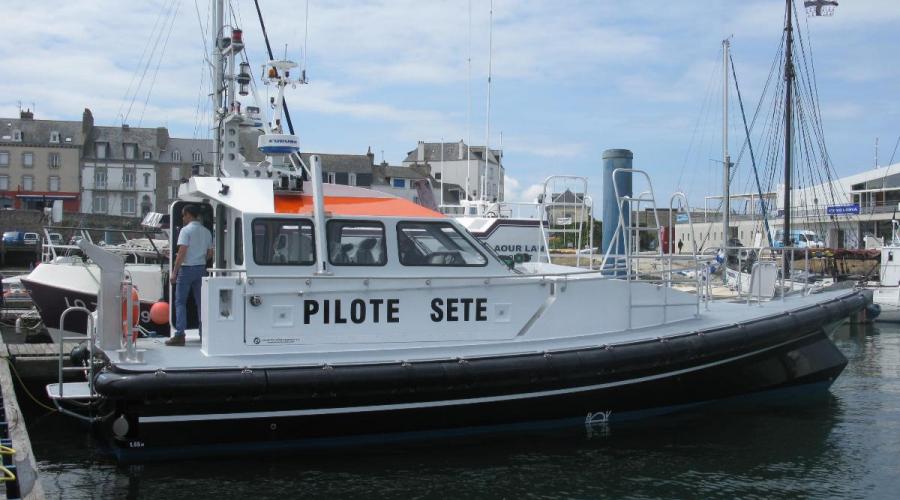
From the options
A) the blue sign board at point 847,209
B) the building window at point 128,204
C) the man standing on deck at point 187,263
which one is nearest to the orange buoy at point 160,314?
the man standing on deck at point 187,263

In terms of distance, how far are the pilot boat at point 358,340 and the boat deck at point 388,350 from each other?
0.06 feet

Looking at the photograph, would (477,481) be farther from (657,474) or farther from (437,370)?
(657,474)

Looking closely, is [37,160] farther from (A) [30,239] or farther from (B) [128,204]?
(A) [30,239]

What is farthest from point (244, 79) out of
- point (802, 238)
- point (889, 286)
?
point (802, 238)

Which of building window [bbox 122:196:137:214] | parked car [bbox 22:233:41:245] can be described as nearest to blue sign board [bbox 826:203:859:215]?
parked car [bbox 22:233:41:245]

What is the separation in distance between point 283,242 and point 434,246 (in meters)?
1.26

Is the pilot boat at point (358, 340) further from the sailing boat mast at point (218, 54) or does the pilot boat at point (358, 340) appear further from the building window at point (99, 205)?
the building window at point (99, 205)

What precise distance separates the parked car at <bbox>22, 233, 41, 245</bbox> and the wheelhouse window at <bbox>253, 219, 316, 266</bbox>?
96.3 feet

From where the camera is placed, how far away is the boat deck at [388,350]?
6.12 m

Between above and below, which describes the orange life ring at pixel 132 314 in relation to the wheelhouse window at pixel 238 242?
below

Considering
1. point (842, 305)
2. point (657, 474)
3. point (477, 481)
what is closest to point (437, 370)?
point (477, 481)

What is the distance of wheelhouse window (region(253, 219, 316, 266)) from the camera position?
6461 millimetres

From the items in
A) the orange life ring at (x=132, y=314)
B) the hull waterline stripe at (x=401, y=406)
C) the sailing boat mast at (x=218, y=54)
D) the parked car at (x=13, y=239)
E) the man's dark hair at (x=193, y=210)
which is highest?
the sailing boat mast at (x=218, y=54)

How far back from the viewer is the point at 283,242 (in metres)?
6.54
